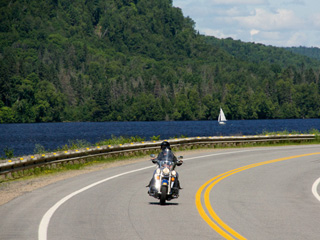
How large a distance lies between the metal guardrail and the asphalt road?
2.09 metres

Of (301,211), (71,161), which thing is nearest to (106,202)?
(301,211)

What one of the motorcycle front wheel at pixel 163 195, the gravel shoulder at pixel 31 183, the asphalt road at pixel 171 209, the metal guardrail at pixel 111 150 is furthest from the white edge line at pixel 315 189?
the metal guardrail at pixel 111 150

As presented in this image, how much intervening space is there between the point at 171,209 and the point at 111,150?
46.2 feet

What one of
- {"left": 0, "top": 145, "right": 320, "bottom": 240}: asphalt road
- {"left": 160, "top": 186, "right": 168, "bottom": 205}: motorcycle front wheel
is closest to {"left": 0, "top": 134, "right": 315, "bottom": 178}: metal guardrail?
{"left": 0, "top": 145, "right": 320, "bottom": 240}: asphalt road

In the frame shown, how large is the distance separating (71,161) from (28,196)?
8.64 meters

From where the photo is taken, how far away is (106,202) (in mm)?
13656

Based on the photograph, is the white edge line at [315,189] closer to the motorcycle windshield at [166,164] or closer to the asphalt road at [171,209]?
the asphalt road at [171,209]

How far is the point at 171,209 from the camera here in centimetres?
1280

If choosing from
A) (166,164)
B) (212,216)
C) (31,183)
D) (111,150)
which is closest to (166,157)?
(166,164)

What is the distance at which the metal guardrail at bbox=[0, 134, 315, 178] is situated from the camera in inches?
757

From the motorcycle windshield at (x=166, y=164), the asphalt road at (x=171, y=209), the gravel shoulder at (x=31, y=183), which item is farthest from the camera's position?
the gravel shoulder at (x=31, y=183)

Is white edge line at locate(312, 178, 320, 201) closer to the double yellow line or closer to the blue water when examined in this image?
the double yellow line

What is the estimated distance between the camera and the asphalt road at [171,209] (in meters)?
10.2

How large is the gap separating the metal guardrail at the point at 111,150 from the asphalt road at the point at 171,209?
2.09 m
